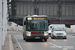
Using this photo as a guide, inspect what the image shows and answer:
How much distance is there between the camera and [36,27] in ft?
91.7

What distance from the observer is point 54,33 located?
35.0m

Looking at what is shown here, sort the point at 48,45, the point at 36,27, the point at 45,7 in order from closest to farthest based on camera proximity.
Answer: the point at 48,45 → the point at 36,27 → the point at 45,7

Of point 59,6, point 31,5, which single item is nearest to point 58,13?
point 59,6

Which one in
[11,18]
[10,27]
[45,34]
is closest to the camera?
[45,34]

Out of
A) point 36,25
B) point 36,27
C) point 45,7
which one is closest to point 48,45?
point 36,27

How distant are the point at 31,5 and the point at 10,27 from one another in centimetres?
1750

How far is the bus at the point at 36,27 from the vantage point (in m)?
27.7

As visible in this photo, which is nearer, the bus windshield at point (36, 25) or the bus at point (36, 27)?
the bus at point (36, 27)

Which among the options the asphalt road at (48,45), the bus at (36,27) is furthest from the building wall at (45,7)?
the asphalt road at (48,45)

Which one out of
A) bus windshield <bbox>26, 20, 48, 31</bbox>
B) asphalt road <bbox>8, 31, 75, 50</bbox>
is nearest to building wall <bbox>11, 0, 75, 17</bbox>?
bus windshield <bbox>26, 20, 48, 31</bbox>

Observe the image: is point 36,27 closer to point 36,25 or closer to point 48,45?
point 36,25

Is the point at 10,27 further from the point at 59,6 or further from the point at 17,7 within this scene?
the point at 59,6

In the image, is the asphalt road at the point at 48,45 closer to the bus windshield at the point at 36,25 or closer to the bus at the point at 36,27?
the bus at the point at 36,27

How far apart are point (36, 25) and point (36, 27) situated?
9.0 inches
